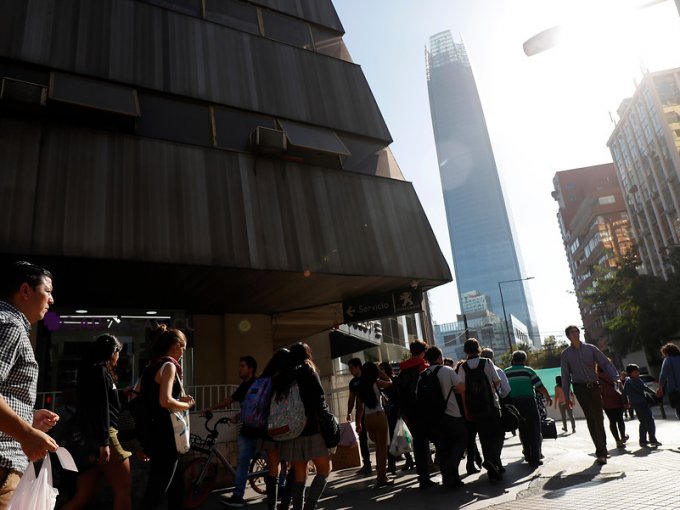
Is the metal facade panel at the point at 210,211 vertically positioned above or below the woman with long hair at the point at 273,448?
above

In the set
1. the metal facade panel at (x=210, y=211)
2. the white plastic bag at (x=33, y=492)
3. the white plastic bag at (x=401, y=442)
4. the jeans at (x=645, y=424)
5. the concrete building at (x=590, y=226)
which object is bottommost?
the jeans at (x=645, y=424)

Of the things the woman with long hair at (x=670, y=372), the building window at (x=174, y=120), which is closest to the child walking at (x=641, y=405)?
the woman with long hair at (x=670, y=372)

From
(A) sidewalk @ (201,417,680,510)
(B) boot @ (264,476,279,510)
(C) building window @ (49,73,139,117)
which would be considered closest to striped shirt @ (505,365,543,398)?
(A) sidewalk @ (201,417,680,510)

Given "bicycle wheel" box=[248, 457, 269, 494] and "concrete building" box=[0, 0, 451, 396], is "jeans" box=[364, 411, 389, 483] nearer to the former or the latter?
"bicycle wheel" box=[248, 457, 269, 494]

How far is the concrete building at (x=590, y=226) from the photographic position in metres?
67.7

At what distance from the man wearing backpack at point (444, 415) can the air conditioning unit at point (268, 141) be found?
5.87 metres

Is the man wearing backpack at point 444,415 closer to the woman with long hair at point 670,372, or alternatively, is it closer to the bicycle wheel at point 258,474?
the bicycle wheel at point 258,474

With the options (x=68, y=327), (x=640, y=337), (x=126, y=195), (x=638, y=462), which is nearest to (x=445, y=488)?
(x=638, y=462)

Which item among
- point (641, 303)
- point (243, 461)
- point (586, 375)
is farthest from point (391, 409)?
point (641, 303)

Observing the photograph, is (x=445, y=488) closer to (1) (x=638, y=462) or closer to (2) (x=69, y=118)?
(1) (x=638, y=462)

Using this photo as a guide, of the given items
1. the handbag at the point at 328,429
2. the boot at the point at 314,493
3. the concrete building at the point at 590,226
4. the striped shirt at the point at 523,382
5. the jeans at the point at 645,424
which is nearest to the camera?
the boot at the point at 314,493

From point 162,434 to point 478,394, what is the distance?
4.26 meters

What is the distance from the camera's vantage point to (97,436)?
13.3 ft

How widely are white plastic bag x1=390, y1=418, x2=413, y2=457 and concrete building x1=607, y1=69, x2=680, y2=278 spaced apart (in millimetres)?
49200
